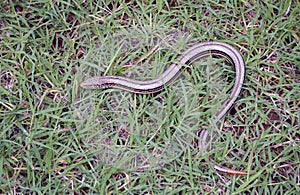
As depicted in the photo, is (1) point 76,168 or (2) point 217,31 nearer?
(1) point 76,168

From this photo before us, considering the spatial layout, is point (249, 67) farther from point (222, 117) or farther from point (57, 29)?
point (57, 29)

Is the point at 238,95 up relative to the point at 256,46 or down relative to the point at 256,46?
down

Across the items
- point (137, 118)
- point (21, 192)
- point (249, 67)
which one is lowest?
point (21, 192)

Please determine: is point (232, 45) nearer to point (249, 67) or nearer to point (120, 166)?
point (249, 67)

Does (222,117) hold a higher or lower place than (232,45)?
lower

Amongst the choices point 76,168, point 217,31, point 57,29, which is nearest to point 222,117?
point 217,31

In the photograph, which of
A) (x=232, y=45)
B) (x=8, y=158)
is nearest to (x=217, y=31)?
(x=232, y=45)
